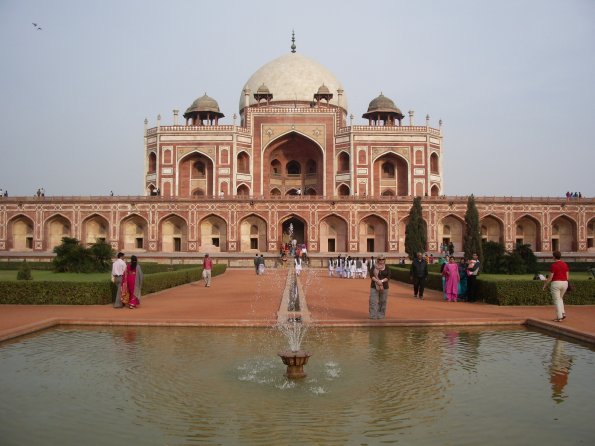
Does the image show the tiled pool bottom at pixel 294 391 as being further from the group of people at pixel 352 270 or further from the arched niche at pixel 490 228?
the arched niche at pixel 490 228

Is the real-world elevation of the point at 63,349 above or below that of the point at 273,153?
below

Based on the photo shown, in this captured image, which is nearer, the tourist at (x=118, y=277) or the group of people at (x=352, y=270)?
the tourist at (x=118, y=277)

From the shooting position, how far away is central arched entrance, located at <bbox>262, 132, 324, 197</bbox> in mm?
34688

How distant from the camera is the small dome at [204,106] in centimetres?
3406

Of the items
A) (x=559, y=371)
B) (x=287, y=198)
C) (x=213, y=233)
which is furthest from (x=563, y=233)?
(x=559, y=371)

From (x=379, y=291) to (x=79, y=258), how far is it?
10.8m

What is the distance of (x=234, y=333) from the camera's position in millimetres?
6863

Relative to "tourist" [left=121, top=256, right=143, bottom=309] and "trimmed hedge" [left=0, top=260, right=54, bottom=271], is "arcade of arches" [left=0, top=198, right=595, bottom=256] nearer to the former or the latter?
"trimmed hedge" [left=0, top=260, right=54, bottom=271]

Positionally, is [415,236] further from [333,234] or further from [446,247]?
[333,234]

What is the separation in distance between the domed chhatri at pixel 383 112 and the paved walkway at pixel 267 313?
23626mm

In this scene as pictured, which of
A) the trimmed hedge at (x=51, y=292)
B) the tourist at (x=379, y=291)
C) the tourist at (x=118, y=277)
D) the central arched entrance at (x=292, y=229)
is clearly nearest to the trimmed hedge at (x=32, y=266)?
the trimmed hedge at (x=51, y=292)

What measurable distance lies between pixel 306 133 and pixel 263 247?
330 inches

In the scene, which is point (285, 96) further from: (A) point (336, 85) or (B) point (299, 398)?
(B) point (299, 398)

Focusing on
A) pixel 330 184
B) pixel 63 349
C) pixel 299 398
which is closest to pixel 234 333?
pixel 63 349
